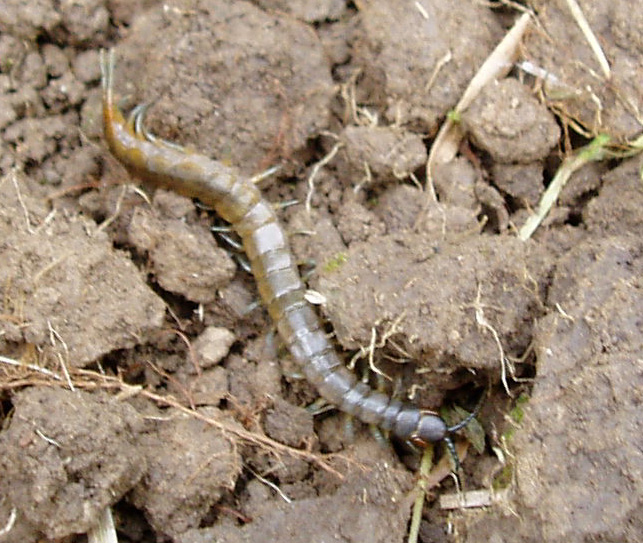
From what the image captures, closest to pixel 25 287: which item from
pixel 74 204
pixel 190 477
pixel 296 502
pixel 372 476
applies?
pixel 74 204

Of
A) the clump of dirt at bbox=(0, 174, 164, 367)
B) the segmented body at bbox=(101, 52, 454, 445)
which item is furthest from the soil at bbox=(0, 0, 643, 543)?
the segmented body at bbox=(101, 52, 454, 445)

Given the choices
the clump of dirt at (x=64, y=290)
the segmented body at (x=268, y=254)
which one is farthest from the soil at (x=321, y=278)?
the segmented body at (x=268, y=254)

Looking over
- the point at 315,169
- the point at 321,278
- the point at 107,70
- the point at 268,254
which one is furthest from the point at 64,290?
the point at 315,169

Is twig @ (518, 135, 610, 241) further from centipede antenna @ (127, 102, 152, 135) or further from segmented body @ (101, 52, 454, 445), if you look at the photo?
centipede antenna @ (127, 102, 152, 135)

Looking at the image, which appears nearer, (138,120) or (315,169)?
(138,120)

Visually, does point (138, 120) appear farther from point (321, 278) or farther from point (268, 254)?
point (321, 278)

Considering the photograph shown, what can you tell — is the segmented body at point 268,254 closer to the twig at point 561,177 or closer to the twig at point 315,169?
the twig at point 315,169
